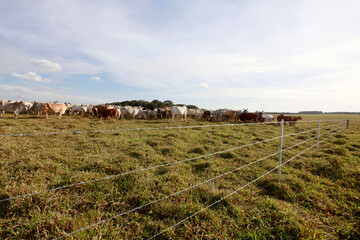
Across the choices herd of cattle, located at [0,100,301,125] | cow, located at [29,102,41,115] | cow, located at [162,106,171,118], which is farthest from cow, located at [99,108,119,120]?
cow, located at [29,102,41,115]

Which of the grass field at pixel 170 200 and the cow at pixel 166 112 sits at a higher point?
the cow at pixel 166 112

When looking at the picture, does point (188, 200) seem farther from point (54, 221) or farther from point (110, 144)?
point (110, 144)

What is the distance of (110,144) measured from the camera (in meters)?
6.55

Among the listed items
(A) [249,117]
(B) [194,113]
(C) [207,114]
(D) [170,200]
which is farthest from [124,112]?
(D) [170,200]

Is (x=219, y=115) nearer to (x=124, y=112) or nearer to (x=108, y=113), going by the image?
(x=124, y=112)

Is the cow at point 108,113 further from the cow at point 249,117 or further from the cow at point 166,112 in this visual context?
the cow at point 249,117

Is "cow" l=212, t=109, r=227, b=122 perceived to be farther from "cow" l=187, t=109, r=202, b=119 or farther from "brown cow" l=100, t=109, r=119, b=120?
"brown cow" l=100, t=109, r=119, b=120

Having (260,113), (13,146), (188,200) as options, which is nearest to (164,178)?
(188,200)

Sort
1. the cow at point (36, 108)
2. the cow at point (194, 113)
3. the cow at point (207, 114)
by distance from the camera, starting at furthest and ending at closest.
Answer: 1. the cow at point (194, 113)
2. the cow at point (207, 114)
3. the cow at point (36, 108)

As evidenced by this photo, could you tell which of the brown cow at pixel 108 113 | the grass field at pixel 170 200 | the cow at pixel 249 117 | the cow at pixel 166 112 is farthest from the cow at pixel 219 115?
the grass field at pixel 170 200

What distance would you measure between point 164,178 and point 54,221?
81.9 inches

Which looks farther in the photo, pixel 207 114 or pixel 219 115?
pixel 207 114

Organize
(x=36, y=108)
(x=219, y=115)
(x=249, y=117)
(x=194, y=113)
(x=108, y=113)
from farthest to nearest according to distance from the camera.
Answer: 1. (x=194, y=113)
2. (x=219, y=115)
3. (x=249, y=117)
4. (x=36, y=108)
5. (x=108, y=113)

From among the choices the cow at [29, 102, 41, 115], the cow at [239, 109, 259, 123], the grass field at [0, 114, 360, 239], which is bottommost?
the grass field at [0, 114, 360, 239]
